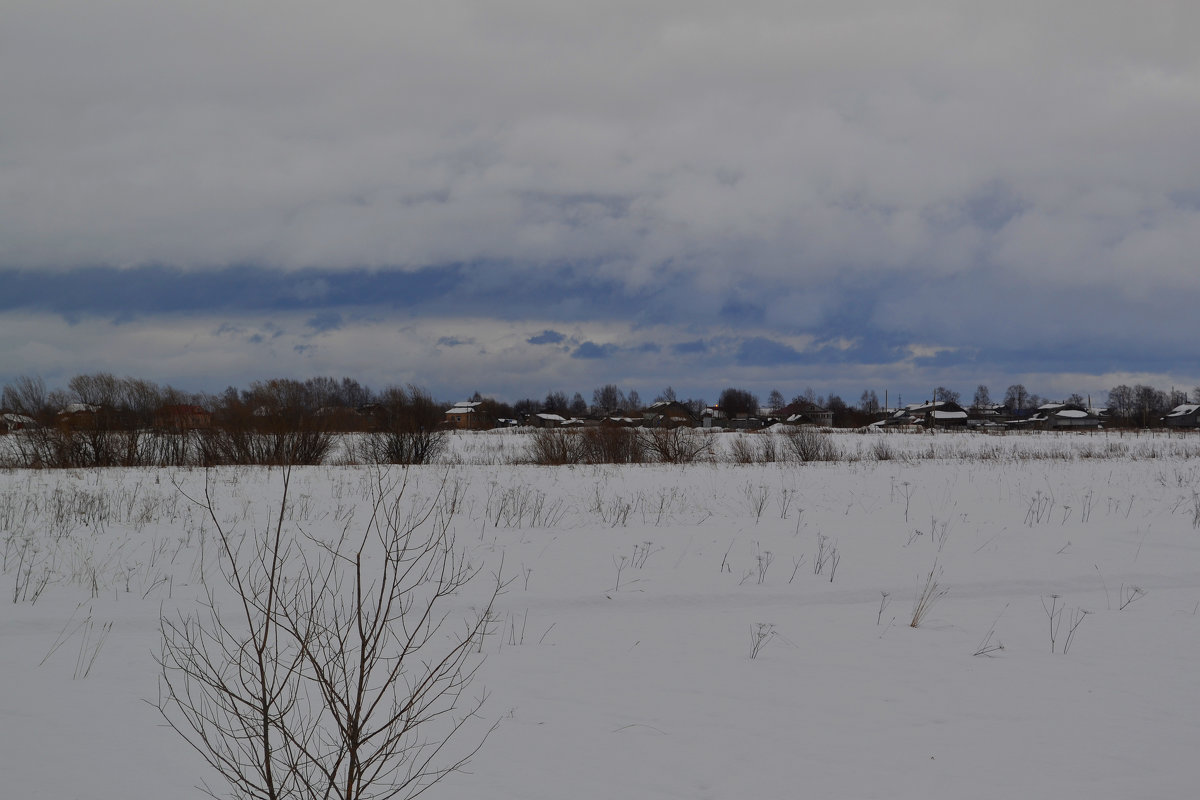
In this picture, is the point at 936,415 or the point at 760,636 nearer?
the point at 760,636

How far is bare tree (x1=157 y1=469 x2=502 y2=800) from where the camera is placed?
7.53ft

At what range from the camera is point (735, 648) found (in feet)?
18.8

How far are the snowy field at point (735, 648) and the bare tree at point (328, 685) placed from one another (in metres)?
0.23

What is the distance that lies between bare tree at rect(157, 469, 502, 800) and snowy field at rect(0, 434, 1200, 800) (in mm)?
229

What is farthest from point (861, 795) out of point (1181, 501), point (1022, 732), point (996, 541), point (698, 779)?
point (1181, 501)

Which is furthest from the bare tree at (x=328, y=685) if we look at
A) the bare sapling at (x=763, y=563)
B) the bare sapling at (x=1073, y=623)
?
the bare sapling at (x=1073, y=623)

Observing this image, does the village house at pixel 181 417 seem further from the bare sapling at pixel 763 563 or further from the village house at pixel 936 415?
the village house at pixel 936 415


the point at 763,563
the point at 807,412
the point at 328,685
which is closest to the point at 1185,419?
the point at 807,412

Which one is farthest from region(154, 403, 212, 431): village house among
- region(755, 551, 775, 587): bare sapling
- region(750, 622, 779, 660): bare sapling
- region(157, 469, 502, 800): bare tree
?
region(750, 622, 779, 660): bare sapling

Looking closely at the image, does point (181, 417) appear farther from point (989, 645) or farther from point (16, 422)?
point (989, 645)

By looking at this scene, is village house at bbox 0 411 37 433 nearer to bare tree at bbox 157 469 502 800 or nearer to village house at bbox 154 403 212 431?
village house at bbox 154 403 212 431

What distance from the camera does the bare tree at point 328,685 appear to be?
229cm

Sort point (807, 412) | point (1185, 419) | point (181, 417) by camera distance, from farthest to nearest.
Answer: point (807, 412) → point (1185, 419) → point (181, 417)

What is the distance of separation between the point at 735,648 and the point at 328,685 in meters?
4.13
